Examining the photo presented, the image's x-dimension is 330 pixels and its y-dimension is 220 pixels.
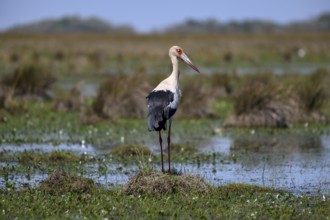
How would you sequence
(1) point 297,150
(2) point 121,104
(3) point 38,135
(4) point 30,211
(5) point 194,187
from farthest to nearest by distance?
(2) point 121,104
(3) point 38,135
(1) point 297,150
(5) point 194,187
(4) point 30,211

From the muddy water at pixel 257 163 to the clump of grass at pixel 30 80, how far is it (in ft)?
26.1

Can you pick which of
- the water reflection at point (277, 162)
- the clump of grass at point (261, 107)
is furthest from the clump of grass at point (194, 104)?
the water reflection at point (277, 162)

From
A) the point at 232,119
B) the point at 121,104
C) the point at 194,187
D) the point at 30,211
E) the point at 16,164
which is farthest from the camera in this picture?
the point at 121,104

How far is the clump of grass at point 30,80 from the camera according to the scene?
82.4 feet

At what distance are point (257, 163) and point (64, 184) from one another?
4788 mm

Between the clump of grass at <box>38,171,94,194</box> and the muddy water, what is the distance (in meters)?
0.87

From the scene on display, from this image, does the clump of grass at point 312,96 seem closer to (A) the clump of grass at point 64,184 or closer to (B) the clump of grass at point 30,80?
(B) the clump of grass at point 30,80

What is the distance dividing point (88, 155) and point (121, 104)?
6.58m

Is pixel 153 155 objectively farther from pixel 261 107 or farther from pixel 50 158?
pixel 261 107

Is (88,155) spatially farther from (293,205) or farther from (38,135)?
(293,205)

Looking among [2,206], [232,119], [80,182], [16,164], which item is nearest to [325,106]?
[232,119]

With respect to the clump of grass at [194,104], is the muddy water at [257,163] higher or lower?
lower

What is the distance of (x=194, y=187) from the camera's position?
11953 millimetres

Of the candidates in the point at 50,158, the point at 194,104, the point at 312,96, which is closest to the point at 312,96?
the point at 312,96
